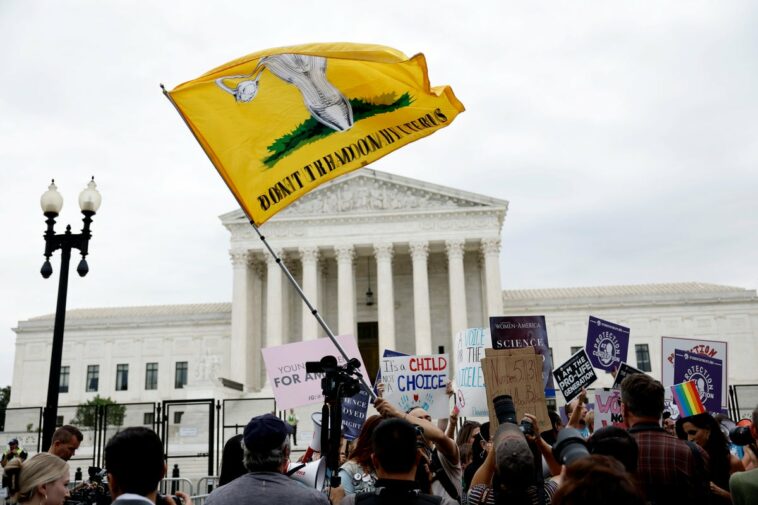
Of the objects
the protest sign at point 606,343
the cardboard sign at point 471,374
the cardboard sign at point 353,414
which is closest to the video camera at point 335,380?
the cardboard sign at point 353,414

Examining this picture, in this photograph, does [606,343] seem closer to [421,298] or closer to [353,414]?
[353,414]

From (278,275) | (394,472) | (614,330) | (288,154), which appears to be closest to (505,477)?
(394,472)

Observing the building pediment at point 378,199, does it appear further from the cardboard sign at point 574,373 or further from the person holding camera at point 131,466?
the person holding camera at point 131,466

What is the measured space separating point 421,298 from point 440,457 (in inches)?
1708

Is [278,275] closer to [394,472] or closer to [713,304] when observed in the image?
[713,304]

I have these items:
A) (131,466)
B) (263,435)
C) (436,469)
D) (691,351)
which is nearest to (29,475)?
(131,466)

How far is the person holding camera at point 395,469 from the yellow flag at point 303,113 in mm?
4199

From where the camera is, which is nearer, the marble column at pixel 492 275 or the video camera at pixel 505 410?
the video camera at pixel 505 410

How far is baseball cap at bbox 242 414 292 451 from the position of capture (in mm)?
3895

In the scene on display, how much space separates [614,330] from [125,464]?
9.42 meters

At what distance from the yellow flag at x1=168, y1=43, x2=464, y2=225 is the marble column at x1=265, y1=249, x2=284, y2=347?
39.5 meters

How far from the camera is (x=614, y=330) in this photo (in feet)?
37.3

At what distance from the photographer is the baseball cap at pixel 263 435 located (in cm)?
390

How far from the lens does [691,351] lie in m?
10.8
